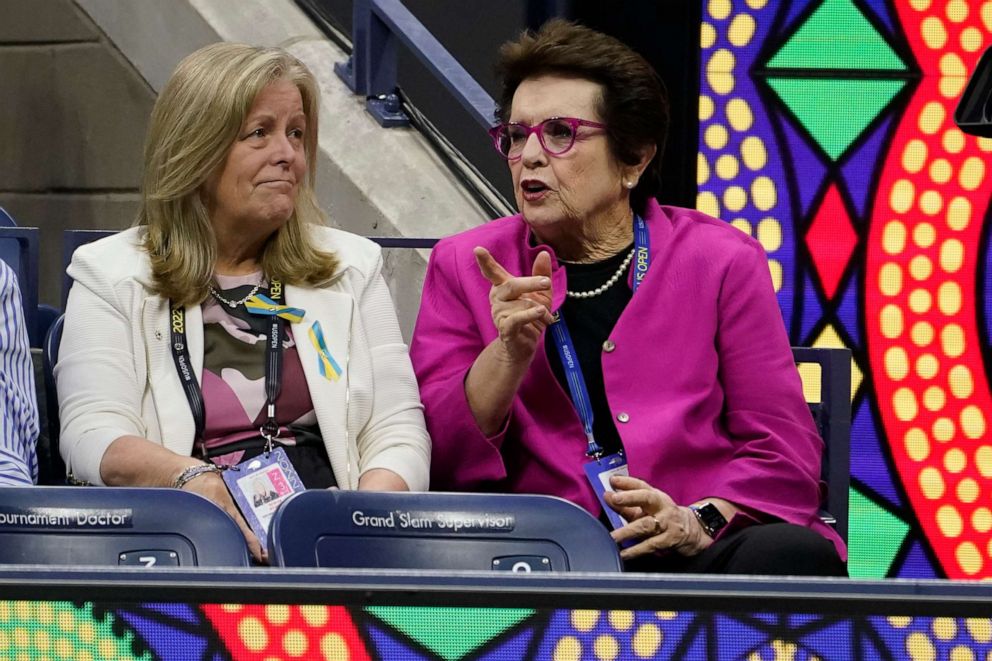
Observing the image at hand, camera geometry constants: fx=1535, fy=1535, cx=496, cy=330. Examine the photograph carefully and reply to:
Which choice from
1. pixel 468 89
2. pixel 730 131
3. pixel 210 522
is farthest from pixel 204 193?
pixel 468 89

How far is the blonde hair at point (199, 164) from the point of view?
303 centimetres

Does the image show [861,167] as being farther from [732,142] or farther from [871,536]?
[871,536]

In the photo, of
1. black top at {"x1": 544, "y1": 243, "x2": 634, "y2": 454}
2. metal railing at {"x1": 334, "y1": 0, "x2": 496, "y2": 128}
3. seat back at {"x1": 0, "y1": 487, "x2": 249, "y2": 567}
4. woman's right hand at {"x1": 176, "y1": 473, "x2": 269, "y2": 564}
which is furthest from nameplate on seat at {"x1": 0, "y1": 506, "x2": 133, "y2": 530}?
metal railing at {"x1": 334, "y1": 0, "x2": 496, "y2": 128}

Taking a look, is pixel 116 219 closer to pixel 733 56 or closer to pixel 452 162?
pixel 452 162

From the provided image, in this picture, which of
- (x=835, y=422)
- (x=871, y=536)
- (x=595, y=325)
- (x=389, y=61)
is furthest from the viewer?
(x=389, y=61)

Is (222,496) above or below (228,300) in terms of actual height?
below

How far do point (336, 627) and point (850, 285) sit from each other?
264cm

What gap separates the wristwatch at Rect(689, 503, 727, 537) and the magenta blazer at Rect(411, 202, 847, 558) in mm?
41

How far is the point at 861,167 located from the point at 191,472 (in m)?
1.94

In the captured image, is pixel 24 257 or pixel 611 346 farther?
pixel 24 257

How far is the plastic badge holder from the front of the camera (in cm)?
Result: 199

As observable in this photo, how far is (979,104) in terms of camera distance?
79.0 inches

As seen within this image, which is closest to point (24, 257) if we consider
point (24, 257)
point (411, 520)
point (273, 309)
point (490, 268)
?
point (24, 257)

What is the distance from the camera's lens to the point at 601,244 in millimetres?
3111
